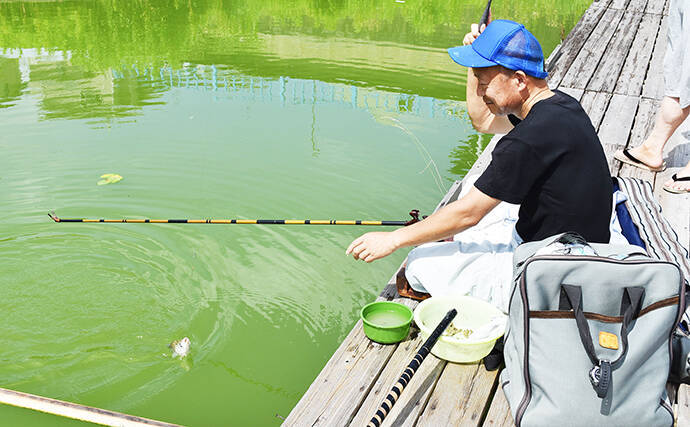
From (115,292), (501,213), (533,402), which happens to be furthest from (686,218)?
(115,292)

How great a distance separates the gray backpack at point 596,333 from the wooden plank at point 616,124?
93.9 inches

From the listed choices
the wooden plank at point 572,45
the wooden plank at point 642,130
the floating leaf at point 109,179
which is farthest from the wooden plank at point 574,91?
the floating leaf at point 109,179

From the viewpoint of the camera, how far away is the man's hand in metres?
2.36

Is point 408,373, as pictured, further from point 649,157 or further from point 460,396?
point 649,157

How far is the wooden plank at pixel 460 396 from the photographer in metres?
2.02

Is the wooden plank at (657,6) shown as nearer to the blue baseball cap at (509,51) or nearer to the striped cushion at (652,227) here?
the striped cushion at (652,227)

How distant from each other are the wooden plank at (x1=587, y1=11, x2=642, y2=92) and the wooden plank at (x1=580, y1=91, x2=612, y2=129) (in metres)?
0.18

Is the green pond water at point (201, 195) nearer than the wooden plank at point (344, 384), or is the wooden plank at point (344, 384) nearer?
the wooden plank at point (344, 384)

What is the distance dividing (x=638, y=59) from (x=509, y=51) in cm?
509

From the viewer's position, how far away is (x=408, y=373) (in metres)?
2.10

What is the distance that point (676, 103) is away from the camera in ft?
12.0

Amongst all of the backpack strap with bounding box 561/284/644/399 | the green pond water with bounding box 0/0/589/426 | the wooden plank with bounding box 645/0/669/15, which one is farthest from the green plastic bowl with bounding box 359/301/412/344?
the wooden plank with bounding box 645/0/669/15

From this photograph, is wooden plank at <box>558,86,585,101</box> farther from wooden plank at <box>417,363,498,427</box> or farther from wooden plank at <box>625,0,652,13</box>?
wooden plank at <box>625,0,652,13</box>

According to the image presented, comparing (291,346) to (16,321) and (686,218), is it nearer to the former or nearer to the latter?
(16,321)
